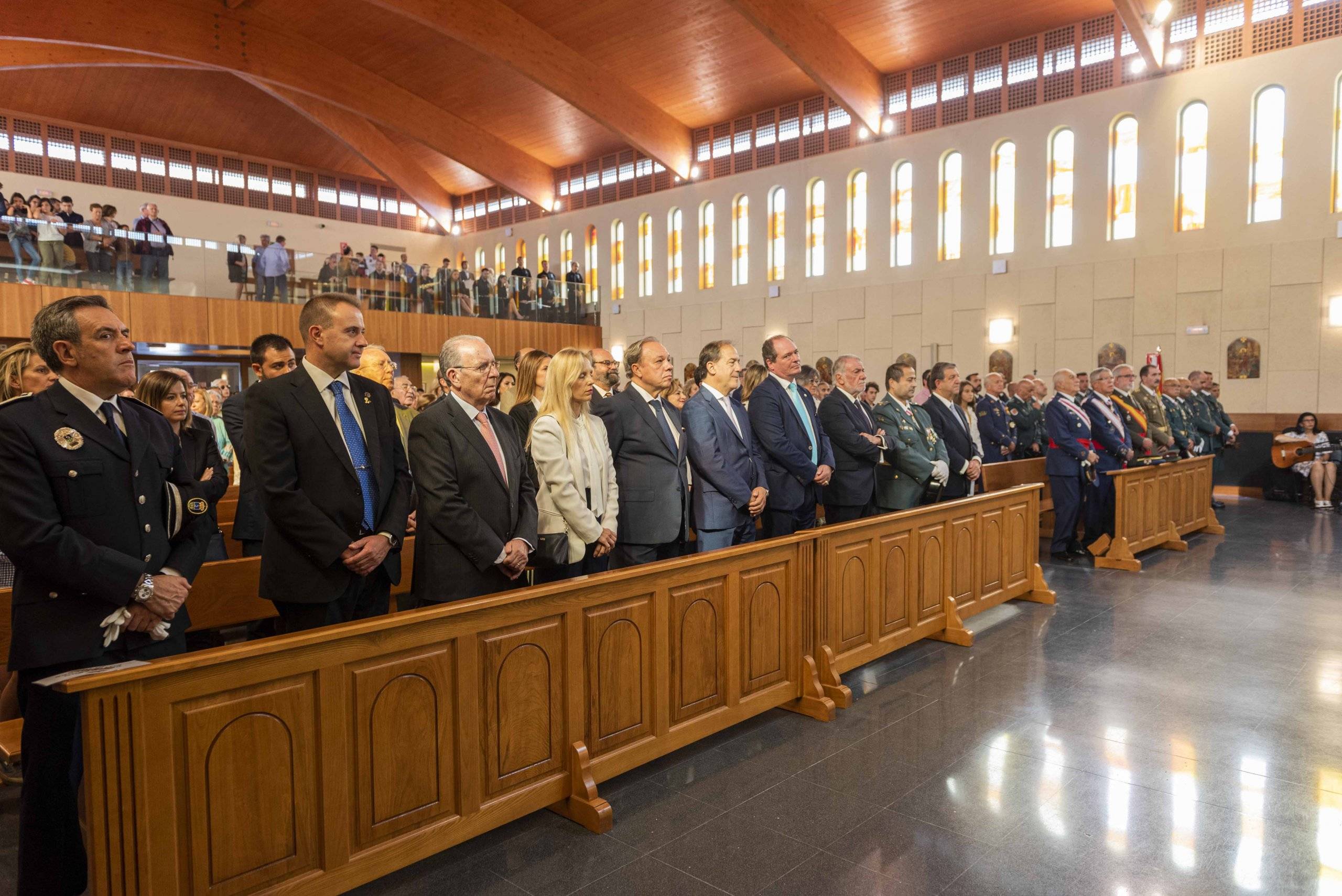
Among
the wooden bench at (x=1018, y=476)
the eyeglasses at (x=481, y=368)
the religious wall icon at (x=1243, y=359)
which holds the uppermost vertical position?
the religious wall icon at (x=1243, y=359)

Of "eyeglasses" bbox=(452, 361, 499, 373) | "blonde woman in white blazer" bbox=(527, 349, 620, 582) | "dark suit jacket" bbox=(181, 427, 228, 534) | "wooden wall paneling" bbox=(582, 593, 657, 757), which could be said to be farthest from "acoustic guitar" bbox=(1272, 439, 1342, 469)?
"dark suit jacket" bbox=(181, 427, 228, 534)

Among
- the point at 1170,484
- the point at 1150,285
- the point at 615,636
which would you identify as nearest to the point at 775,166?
the point at 1150,285

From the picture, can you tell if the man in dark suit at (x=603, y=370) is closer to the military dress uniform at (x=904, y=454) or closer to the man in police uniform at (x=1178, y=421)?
the military dress uniform at (x=904, y=454)

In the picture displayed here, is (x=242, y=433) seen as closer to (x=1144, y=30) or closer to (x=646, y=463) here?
(x=646, y=463)

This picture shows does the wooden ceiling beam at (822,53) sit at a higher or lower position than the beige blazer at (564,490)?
higher

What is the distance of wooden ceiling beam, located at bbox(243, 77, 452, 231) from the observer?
17375mm

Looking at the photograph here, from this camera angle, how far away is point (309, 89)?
15328 millimetres

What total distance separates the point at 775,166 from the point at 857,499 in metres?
12.7

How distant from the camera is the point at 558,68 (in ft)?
46.2

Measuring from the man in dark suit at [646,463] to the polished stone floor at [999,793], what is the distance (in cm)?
90

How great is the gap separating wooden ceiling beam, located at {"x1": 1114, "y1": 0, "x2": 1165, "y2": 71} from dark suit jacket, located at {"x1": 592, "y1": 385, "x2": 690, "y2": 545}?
1046 cm

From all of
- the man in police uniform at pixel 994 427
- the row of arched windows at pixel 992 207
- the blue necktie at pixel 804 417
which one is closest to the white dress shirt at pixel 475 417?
the blue necktie at pixel 804 417

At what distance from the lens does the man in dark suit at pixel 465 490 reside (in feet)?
9.30

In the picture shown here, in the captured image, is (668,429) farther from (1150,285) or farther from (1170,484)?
(1150,285)
